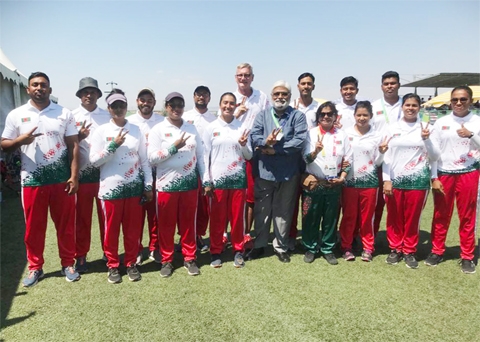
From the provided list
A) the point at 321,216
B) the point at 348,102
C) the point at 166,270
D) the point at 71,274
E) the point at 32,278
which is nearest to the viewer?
the point at 32,278

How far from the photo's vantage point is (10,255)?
452cm

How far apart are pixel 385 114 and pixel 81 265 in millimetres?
4300

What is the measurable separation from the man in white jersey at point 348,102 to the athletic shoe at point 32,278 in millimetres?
4084

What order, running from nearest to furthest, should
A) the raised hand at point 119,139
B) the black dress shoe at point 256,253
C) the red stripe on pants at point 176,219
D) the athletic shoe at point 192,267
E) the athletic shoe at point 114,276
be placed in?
the raised hand at point 119,139
the athletic shoe at point 114,276
the red stripe on pants at point 176,219
the athletic shoe at point 192,267
the black dress shoe at point 256,253

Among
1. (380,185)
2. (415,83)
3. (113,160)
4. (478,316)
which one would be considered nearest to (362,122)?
(380,185)

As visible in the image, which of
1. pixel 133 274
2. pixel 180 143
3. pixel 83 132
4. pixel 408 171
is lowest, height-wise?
pixel 133 274

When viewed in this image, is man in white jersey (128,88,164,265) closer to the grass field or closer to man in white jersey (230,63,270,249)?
the grass field

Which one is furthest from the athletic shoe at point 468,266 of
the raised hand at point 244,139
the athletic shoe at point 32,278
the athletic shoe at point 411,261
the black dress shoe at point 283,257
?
the athletic shoe at point 32,278

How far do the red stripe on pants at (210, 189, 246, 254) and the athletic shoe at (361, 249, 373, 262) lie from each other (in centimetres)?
157

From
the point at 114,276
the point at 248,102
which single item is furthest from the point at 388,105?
the point at 114,276

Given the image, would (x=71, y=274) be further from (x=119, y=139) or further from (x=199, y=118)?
(x=199, y=118)

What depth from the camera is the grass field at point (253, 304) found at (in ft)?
9.46

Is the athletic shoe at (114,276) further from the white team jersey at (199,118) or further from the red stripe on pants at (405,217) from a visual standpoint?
the red stripe on pants at (405,217)

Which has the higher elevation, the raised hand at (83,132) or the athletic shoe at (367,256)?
the raised hand at (83,132)
